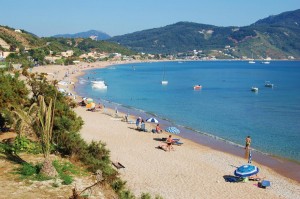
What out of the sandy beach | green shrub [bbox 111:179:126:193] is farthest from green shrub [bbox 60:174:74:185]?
the sandy beach

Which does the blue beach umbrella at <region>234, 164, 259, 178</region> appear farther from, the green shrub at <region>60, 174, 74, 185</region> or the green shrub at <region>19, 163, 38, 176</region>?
the green shrub at <region>19, 163, 38, 176</region>

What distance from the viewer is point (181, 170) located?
734 inches

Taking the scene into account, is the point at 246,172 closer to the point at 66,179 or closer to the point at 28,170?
the point at 66,179

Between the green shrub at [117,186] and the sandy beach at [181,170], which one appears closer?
the green shrub at [117,186]

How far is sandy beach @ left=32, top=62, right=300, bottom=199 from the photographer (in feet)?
51.6

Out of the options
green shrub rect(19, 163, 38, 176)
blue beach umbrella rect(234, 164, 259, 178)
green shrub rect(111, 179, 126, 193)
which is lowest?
blue beach umbrella rect(234, 164, 259, 178)

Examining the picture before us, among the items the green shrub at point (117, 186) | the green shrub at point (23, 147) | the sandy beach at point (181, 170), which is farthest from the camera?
the sandy beach at point (181, 170)

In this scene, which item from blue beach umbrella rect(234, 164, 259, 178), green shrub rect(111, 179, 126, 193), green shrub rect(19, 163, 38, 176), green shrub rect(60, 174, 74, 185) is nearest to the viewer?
green shrub rect(60, 174, 74, 185)

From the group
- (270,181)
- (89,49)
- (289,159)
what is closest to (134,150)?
(270,181)

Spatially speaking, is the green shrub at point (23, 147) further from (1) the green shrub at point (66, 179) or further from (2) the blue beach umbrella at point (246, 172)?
(2) the blue beach umbrella at point (246, 172)

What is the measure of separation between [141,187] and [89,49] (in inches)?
7472

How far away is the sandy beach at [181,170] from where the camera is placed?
Answer: 15.7 metres

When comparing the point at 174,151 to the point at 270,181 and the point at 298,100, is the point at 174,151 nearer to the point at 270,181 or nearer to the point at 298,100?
the point at 270,181

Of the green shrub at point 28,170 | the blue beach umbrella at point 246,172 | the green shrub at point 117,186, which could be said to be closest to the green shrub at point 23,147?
the green shrub at point 28,170
